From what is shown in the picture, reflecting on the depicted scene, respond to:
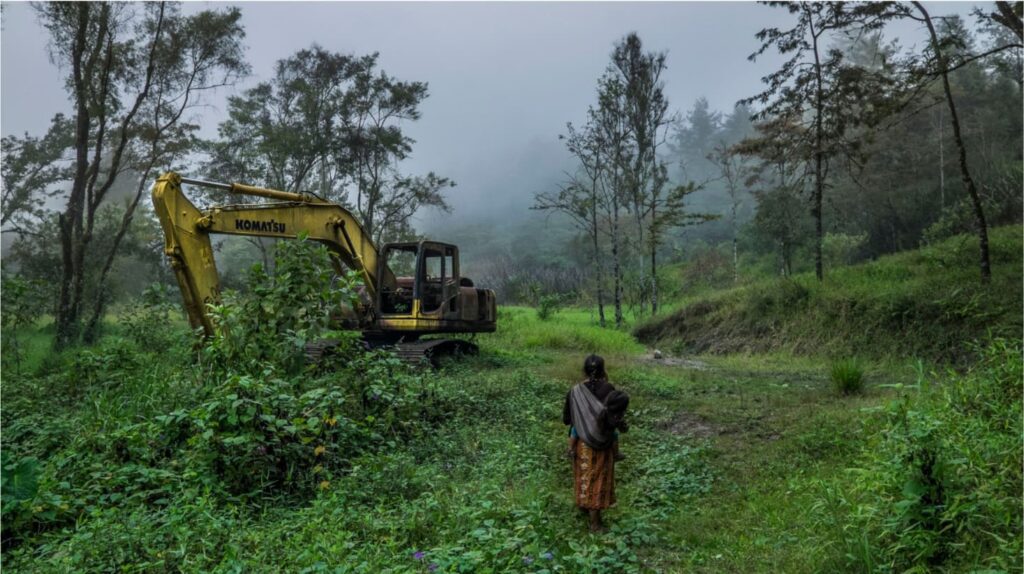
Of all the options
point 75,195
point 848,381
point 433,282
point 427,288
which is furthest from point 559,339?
point 75,195

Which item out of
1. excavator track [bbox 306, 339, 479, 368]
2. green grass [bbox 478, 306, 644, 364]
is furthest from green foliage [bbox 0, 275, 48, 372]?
green grass [bbox 478, 306, 644, 364]

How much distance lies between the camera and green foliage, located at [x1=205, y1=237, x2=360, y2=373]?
5871 mm

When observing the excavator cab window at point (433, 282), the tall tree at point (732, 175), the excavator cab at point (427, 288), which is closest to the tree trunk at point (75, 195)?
the excavator cab at point (427, 288)

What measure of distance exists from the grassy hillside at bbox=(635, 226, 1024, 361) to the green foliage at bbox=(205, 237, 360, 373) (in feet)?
31.6

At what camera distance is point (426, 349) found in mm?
11164

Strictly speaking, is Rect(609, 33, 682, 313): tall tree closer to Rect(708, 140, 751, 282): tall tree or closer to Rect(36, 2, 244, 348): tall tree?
Rect(708, 140, 751, 282): tall tree

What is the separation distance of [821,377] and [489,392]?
6.26 meters

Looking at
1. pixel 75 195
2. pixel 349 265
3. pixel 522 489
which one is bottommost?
pixel 522 489

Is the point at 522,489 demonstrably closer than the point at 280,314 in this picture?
Yes

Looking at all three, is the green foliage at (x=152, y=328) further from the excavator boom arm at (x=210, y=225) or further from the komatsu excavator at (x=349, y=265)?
the excavator boom arm at (x=210, y=225)

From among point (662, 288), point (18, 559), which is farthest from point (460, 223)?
point (18, 559)

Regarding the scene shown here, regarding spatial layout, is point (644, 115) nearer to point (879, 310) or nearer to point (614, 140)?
point (614, 140)

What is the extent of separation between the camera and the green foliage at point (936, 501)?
3252 millimetres

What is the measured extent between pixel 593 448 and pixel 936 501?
2.34m
